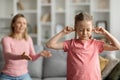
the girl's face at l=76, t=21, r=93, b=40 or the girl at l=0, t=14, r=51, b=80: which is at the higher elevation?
the girl's face at l=76, t=21, r=93, b=40

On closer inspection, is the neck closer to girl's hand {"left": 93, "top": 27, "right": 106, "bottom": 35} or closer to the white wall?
girl's hand {"left": 93, "top": 27, "right": 106, "bottom": 35}

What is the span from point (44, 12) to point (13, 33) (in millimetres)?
3184

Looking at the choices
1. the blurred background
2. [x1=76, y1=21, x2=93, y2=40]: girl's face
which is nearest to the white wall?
the blurred background

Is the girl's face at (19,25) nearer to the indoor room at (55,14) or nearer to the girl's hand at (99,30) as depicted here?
the girl's hand at (99,30)

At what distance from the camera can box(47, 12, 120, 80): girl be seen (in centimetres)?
194

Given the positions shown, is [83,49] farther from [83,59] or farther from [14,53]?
[14,53]

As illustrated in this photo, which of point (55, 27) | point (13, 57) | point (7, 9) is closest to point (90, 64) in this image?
point (13, 57)

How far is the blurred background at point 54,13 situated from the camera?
5621 mm

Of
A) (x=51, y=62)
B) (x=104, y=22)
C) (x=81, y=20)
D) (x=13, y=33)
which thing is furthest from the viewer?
(x=104, y=22)

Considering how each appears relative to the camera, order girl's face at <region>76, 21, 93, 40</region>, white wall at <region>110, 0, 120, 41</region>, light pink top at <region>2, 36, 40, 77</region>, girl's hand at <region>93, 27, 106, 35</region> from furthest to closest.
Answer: white wall at <region>110, 0, 120, 41</region>
light pink top at <region>2, 36, 40, 77</region>
girl's hand at <region>93, 27, 106, 35</region>
girl's face at <region>76, 21, 93, 40</region>

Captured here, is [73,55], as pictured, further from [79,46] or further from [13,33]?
[13,33]

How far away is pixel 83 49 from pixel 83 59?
8cm

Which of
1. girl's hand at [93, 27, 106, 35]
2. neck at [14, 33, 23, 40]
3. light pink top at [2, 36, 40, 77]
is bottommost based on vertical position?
light pink top at [2, 36, 40, 77]

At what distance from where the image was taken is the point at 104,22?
5.70 metres
